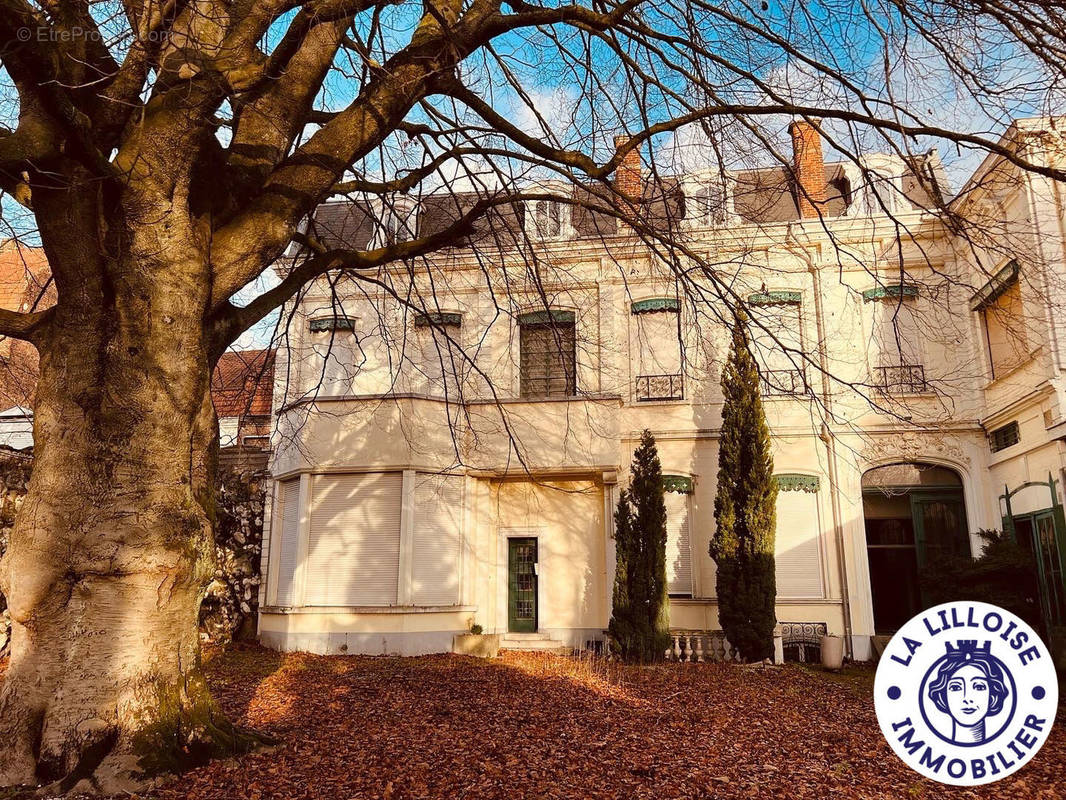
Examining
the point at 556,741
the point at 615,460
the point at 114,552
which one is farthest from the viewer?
the point at 615,460

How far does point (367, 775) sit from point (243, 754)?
84cm

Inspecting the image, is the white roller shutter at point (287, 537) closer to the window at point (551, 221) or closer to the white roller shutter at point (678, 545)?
the white roller shutter at point (678, 545)

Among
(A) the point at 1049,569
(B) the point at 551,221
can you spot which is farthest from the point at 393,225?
(A) the point at 1049,569

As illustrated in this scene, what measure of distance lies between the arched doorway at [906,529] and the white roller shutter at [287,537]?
34.7 ft

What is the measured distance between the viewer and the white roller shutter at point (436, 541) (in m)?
13.1

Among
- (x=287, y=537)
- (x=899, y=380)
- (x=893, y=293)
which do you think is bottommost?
(x=287, y=537)

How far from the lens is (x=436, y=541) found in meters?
13.3

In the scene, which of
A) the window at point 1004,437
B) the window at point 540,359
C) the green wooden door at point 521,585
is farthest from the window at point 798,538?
the window at point 540,359

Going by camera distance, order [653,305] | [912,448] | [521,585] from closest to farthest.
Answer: [912,448] < [521,585] < [653,305]

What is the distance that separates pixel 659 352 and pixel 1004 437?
6247mm

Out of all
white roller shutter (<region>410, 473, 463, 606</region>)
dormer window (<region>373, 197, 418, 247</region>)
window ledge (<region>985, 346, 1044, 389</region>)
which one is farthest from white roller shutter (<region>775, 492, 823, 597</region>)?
dormer window (<region>373, 197, 418, 247</region>)

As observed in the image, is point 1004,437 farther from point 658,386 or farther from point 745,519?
point 658,386

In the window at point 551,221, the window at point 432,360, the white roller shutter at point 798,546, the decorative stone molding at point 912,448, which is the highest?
the window at point 551,221

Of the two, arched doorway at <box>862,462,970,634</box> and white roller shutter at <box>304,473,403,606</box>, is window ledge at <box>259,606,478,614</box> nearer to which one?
white roller shutter at <box>304,473,403,606</box>
